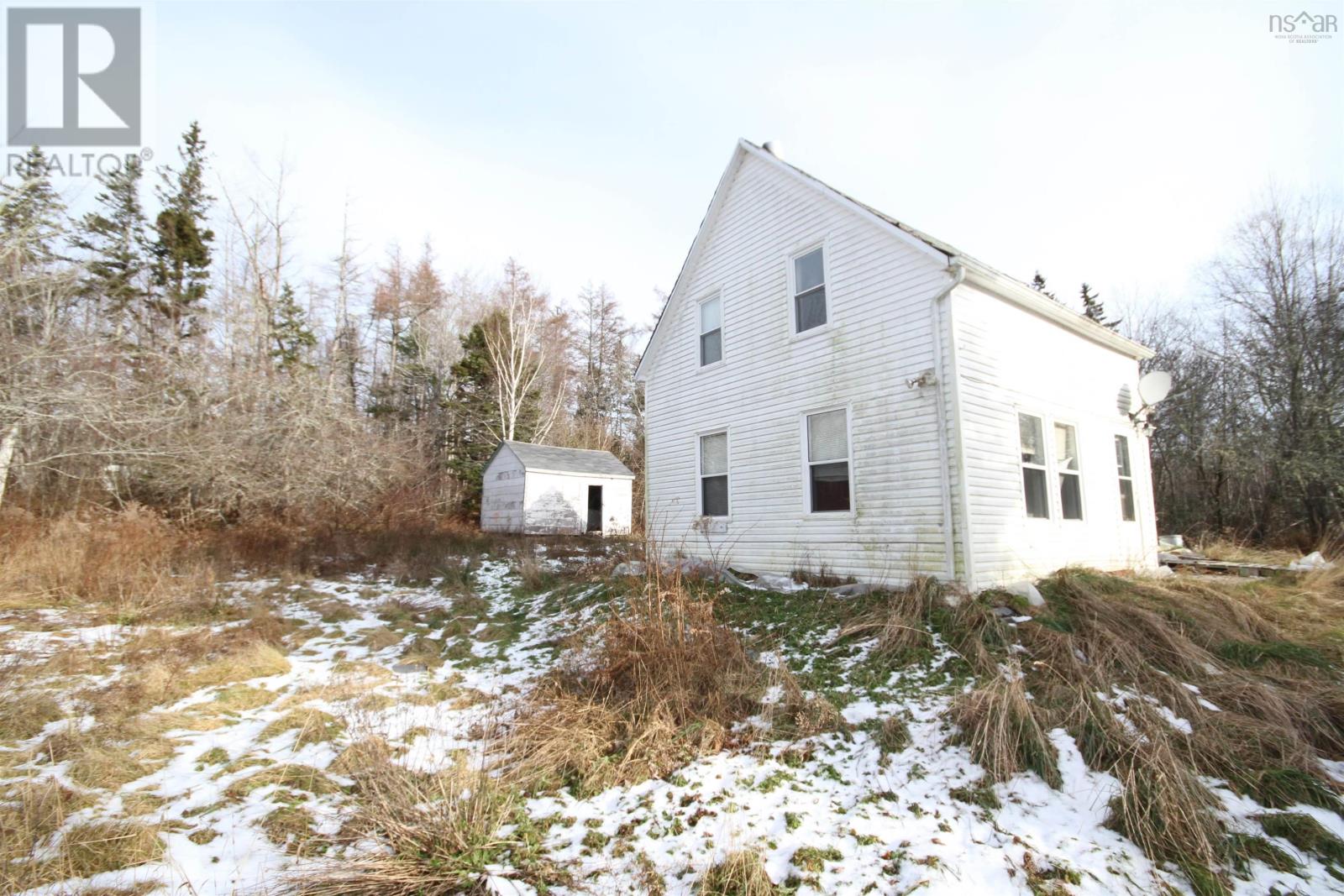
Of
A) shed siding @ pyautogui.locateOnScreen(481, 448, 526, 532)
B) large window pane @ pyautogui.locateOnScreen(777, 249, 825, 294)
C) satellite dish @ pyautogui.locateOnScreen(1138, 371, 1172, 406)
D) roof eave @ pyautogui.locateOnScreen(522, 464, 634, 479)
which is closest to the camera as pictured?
large window pane @ pyautogui.locateOnScreen(777, 249, 825, 294)

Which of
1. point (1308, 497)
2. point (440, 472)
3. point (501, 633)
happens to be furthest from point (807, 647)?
point (440, 472)

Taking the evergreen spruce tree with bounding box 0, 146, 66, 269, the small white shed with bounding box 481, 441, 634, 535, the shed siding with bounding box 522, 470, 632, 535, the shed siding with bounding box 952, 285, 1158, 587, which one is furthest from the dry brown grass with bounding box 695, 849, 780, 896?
the shed siding with bounding box 522, 470, 632, 535

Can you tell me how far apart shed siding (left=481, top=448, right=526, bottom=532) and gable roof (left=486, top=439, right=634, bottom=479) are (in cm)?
29

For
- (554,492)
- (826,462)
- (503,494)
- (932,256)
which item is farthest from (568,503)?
(932,256)

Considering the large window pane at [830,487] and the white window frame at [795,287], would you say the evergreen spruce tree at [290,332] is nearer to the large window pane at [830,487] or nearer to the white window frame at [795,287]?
the white window frame at [795,287]

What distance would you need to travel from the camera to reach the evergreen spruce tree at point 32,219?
8578 millimetres

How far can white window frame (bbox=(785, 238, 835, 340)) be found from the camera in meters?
8.87

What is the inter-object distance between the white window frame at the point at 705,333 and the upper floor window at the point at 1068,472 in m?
5.49

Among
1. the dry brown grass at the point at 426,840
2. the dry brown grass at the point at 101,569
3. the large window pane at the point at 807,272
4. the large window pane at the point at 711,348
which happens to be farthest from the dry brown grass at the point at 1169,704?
the dry brown grass at the point at 101,569

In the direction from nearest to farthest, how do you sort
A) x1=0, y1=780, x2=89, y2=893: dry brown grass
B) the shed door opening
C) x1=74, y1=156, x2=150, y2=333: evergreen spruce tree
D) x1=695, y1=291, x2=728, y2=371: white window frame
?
x1=0, y1=780, x2=89, y2=893: dry brown grass < x1=695, y1=291, x2=728, y2=371: white window frame < x1=74, y1=156, x2=150, y2=333: evergreen spruce tree < the shed door opening

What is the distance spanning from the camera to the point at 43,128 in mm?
12258

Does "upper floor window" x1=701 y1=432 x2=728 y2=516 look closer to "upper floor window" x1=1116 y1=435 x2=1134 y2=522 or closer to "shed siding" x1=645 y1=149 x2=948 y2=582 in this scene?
"shed siding" x1=645 y1=149 x2=948 y2=582

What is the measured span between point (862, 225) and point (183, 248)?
2374 centimetres

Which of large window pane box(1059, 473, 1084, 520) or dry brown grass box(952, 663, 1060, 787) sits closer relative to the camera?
dry brown grass box(952, 663, 1060, 787)
